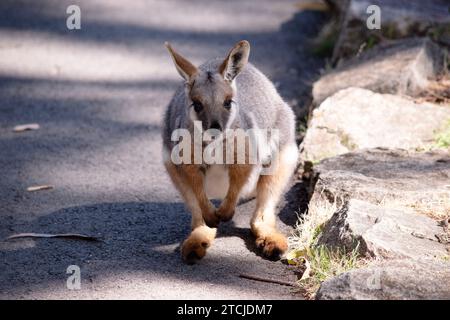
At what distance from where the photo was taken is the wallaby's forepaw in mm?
4371

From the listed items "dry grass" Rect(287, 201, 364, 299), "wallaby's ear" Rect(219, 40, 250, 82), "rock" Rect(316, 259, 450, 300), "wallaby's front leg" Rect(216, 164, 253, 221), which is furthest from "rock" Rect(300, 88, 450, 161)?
"rock" Rect(316, 259, 450, 300)

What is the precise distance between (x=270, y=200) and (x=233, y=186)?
0.39m

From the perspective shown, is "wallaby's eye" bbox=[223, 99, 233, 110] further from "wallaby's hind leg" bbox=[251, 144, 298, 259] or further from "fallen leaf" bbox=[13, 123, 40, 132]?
"fallen leaf" bbox=[13, 123, 40, 132]

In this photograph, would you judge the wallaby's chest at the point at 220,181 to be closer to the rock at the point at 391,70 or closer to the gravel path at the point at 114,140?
the gravel path at the point at 114,140

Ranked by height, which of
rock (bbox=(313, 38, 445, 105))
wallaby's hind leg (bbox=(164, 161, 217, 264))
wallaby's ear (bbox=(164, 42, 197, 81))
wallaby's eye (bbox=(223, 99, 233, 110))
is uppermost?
wallaby's ear (bbox=(164, 42, 197, 81))

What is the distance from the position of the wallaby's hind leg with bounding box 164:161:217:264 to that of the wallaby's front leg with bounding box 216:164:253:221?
125 millimetres

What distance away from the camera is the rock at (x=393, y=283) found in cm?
333

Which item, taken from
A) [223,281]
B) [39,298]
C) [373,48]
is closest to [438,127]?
[373,48]

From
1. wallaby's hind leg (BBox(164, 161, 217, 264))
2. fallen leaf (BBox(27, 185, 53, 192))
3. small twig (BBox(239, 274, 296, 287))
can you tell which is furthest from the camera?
fallen leaf (BBox(27, 185, 53, 192))

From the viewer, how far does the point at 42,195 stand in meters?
5.37

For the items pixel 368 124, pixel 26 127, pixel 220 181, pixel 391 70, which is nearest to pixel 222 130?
pixel 220 181

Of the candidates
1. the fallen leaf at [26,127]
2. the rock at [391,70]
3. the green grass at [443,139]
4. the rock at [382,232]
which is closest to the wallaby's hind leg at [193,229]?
the rock at [382,232]
